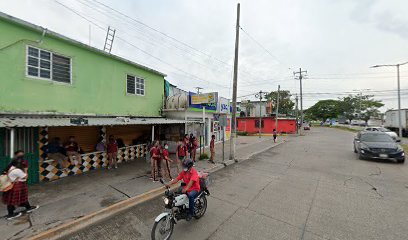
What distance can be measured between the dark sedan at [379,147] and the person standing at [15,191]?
14493 millimetres

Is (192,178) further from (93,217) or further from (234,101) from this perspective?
(234,101)

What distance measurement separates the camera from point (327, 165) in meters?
9.73

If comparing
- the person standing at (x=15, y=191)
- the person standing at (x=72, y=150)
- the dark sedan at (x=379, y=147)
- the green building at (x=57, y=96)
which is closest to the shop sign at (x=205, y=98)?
the green building at (x=57, y=96)

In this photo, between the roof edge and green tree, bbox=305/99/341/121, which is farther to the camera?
green tree, bbox=305/99/341/121

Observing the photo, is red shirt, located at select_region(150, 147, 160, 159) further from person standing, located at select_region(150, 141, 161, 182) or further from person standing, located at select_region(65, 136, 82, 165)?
person standing, located at select_region(65, 136, 82, 165)

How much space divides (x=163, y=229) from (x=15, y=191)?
3.70 m

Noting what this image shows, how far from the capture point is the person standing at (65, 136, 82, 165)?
7403 millimetres

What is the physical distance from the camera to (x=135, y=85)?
409 inches

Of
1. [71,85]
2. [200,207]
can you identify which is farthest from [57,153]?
[200,207]

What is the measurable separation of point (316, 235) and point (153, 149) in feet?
18.4

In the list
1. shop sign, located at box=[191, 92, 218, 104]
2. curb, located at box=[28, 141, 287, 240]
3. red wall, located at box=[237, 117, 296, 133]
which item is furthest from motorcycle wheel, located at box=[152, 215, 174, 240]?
Answer: red wall, located at box=[237, 117, 296, 133]

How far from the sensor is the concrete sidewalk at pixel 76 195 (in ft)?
13.3

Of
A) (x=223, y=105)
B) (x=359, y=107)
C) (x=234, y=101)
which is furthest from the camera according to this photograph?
(x=359, y=107)

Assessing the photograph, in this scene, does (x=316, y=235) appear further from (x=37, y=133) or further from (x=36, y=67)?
(x=36, y=67)
